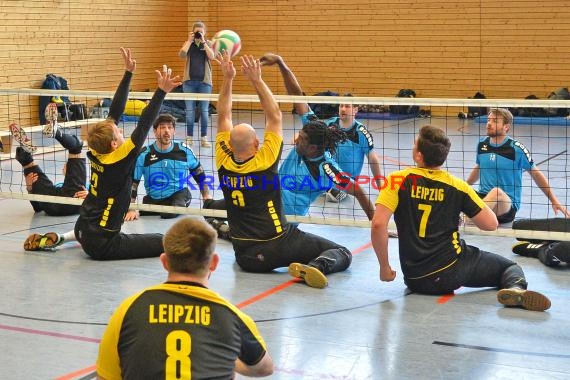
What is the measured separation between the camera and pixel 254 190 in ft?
22.7

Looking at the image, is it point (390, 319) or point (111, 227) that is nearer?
point (390, 319)

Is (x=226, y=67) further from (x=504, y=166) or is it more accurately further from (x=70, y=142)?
(x=504, y=166)

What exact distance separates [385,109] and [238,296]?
13.9m

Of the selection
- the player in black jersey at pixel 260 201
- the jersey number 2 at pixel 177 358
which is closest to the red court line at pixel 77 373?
the jersey number 2 at pixel 177 358

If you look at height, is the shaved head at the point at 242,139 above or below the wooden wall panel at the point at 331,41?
below

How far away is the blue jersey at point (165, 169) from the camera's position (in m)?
9.66

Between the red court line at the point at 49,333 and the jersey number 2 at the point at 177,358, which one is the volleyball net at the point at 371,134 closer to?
the red court line at the point at 49,333

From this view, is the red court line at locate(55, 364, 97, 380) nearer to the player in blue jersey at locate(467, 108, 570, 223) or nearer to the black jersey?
the black jersey

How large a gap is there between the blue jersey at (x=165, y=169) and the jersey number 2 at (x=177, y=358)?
6.58m

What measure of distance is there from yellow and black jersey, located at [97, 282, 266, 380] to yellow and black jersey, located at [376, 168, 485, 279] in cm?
319

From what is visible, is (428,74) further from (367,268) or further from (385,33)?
(367,268)

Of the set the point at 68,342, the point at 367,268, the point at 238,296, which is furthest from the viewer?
the point at 367,268

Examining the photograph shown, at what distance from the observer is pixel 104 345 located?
128 inches

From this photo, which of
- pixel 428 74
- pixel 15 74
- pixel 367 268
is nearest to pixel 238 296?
pixel 367 268
